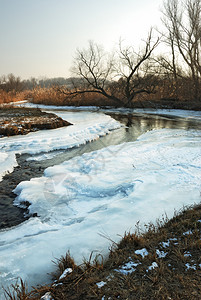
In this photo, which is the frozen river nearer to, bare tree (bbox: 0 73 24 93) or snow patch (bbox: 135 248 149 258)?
snow patch (bbox: 135 248 149 258)

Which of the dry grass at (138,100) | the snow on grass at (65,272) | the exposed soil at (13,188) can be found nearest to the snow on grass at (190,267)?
the snow on grass at (65,272)

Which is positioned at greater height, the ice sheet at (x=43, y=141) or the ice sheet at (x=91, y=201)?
the ice sheet at (x=43, y=141)

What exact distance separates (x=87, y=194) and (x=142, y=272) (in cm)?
235

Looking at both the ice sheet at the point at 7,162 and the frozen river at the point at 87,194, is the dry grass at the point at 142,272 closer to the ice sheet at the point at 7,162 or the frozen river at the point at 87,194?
the frozen river at the point at 87,194

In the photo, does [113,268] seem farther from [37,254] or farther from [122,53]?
[122,53]

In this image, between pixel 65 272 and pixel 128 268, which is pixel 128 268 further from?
pixel 65 272

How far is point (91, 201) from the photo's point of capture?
12.8ft

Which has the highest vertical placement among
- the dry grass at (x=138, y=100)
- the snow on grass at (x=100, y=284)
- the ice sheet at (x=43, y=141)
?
the dry grass at (x=138, y=100)

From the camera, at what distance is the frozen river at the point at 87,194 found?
2529 mm

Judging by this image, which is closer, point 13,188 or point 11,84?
point 13,188

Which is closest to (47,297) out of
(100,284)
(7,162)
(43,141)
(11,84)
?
(100,284)

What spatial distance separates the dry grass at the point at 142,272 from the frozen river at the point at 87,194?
289 mm

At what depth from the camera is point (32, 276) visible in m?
2.13

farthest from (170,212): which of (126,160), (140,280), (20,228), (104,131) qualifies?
(104,131)
